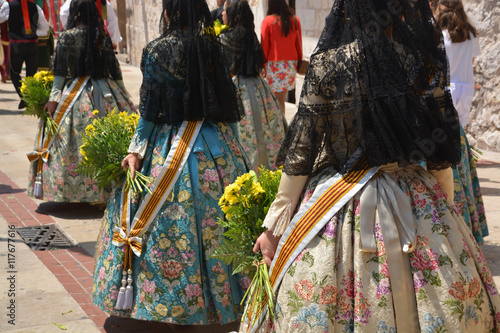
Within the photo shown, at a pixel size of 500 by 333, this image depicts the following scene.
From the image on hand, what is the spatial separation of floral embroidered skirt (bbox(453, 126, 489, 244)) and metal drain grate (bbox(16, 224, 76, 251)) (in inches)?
121

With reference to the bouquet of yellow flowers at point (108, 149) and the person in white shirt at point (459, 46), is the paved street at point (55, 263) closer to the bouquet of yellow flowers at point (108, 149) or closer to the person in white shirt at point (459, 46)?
the bouquet of yellow flowers at point (108, 149)

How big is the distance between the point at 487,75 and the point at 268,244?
6.12m

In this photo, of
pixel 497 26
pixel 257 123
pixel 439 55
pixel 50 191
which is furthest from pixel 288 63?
pixel 439 55

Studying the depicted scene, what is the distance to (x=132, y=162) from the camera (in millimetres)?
3975

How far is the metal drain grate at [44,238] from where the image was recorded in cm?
561

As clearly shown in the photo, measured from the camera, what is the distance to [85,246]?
561 cm

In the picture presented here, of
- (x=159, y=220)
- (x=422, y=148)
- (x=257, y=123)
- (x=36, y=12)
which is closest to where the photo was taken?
(x=422, y=148)

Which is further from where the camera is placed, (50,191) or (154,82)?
(50,191)

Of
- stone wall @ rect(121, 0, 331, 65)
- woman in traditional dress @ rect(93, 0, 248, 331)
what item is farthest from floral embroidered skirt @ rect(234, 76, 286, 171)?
stone wall @ rect(121, 0, 331, 65)

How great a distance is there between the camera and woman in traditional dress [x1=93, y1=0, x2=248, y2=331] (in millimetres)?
3850

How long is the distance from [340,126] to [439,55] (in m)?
0.50

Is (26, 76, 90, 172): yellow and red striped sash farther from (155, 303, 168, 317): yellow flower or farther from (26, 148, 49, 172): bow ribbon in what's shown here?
(155, 303, 168, 317): yellow flower

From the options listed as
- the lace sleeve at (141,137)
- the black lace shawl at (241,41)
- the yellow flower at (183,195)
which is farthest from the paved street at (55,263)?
the black lace shawl at (241,41)

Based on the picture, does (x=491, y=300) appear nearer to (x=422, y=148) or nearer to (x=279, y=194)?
(x=422, y=148)
